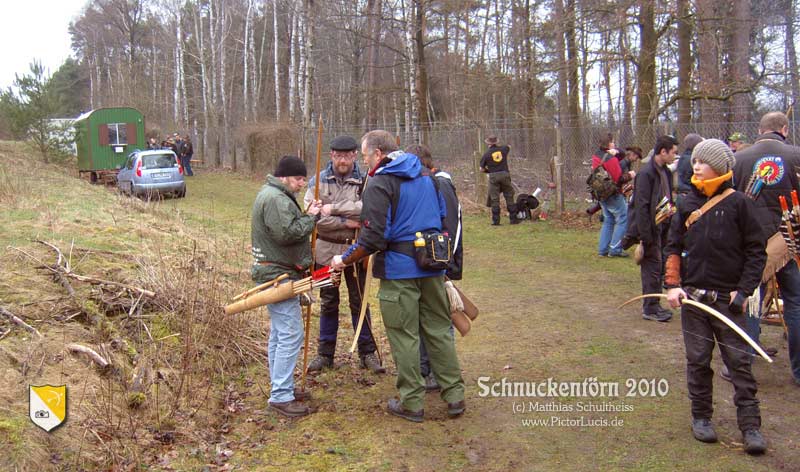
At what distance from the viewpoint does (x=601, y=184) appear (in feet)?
36.1

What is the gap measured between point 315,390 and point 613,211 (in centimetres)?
688

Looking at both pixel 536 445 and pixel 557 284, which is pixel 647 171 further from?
pixel 536 445

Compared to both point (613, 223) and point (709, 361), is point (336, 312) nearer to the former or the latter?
point (709, 361)

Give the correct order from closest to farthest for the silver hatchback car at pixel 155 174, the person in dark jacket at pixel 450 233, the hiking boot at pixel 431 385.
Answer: the person in dark jacket at pixel 450 233 < the hiking boot at pixel 431 385 < the silver hatchback car at pixel 155 174

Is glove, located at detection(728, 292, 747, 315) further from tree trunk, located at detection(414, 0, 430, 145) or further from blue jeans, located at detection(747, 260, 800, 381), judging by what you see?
tree trunk, located at detection(414, 0, 430, 145)

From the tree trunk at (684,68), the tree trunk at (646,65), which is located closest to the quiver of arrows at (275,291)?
the tree trunk at (646,65)

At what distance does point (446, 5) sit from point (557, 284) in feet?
51.4

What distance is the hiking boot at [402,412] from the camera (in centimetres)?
489

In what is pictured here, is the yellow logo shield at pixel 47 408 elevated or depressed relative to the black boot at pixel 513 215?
depressed

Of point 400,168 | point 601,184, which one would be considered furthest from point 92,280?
point 601,184

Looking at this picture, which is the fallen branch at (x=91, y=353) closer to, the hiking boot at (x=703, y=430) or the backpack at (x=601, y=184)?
the hiking boot at (x=703, y=430)

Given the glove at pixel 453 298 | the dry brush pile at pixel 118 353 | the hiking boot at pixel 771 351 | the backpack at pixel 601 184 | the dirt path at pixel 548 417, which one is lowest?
the dirt path at pixel 548 417

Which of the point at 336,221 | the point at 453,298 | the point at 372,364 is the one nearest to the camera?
the point at 453,298

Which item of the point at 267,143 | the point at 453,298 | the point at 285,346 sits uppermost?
the point at 267,143
